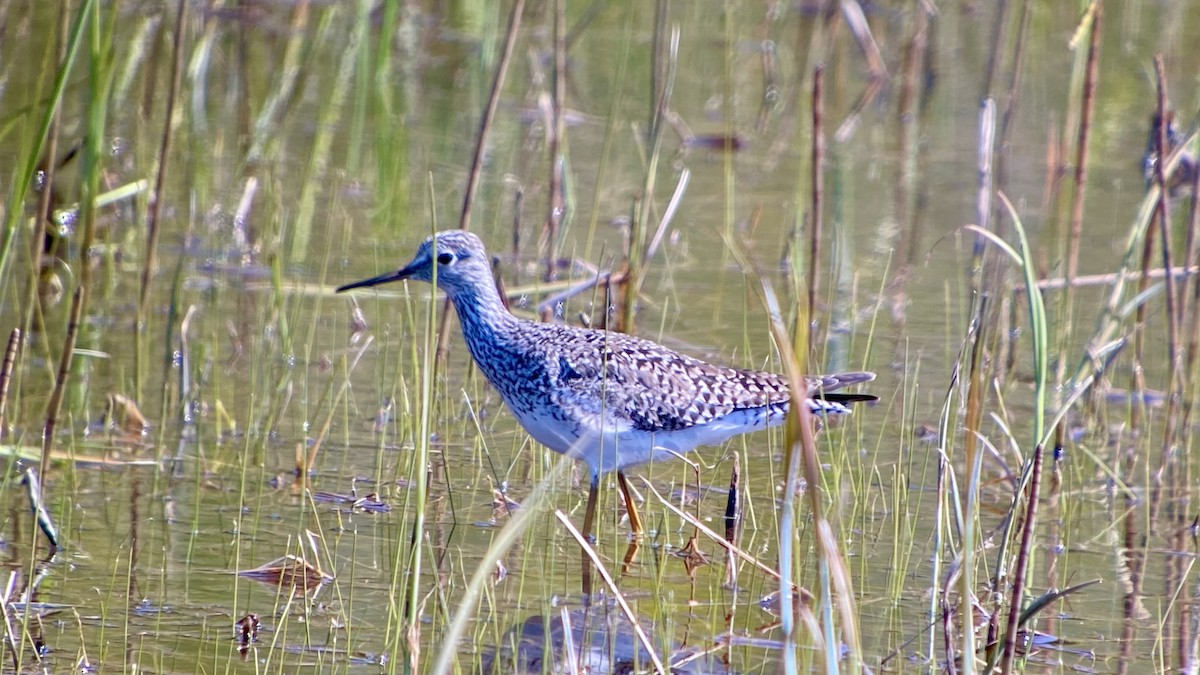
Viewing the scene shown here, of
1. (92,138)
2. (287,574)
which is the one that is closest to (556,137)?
(92,138)

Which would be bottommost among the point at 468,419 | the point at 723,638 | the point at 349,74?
the point at 723,638

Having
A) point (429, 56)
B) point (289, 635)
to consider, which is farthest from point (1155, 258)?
point (429, 56)

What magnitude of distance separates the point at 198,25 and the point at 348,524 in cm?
614

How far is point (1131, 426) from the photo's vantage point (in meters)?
7.26

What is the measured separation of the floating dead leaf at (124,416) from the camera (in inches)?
259

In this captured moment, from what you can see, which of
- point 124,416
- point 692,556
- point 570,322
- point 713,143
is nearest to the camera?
point 692,556

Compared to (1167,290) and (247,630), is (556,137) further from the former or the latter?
(247,630)

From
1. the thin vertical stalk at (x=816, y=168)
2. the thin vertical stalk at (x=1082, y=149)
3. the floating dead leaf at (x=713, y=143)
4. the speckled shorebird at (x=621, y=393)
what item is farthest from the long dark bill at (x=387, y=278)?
the floating dead leaf at (x=713, y=143)

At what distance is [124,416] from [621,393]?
209 cm

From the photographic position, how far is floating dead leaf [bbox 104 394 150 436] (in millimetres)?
6570

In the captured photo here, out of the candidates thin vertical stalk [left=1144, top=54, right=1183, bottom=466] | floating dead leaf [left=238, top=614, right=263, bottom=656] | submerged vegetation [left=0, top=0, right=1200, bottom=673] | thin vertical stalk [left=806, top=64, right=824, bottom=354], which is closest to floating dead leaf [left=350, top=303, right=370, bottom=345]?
submerged vegetation [left=0, top=0, right=1200, bottom=673]

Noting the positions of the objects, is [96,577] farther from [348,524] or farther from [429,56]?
[429,56]

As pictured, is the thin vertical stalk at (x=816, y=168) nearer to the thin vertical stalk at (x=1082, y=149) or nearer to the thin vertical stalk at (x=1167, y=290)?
the thin vertical stalk at (x=1082, y=149)

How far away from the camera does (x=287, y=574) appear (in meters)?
5.32
